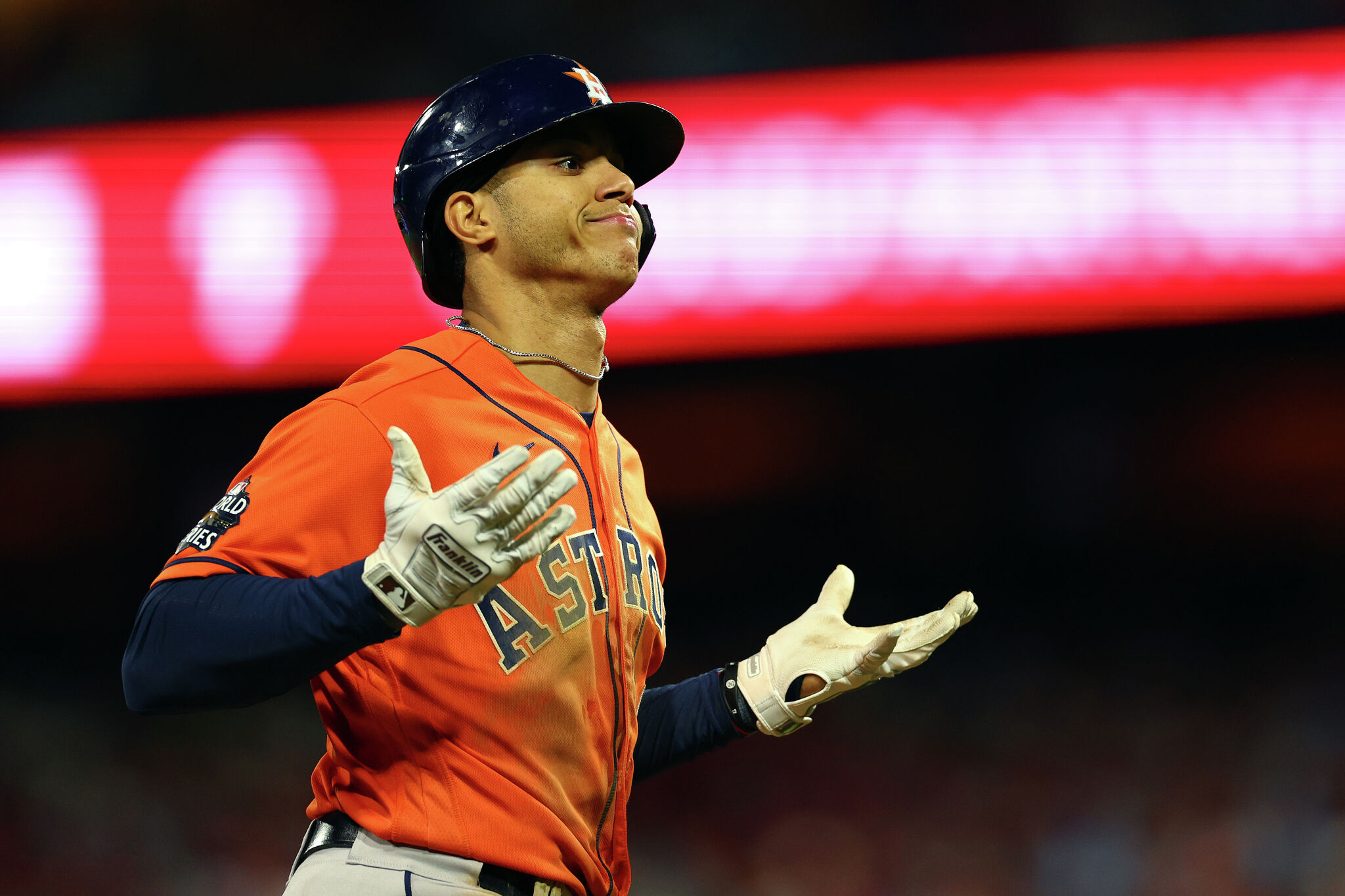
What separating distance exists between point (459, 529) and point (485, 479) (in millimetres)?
57

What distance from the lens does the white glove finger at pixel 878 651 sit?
168cm

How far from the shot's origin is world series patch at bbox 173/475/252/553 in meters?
1.38

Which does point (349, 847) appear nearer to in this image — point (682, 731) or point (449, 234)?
point (682, 731)

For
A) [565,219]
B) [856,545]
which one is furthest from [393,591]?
[856,545]

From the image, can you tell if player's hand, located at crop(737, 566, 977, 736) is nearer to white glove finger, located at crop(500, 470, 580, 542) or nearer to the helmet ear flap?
the helmet ear flap

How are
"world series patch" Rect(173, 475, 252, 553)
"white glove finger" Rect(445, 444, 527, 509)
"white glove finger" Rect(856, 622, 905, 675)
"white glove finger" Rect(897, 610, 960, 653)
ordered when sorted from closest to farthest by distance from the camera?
"white glove finger" Rect(445, 444, 527, 509), "world series patch" Rect(173, 475, 252, 553), "white glove finger" Rect(856, 622, 905, 675), "white glove finger" Rect(897, 610, 960, 653)

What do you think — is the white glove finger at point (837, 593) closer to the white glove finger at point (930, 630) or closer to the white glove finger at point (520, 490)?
the white glove finger at point (930, 630)

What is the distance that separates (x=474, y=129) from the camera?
175cm

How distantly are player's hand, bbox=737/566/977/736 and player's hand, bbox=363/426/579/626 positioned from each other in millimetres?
766

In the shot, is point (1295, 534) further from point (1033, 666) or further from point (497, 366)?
point (497, 366)

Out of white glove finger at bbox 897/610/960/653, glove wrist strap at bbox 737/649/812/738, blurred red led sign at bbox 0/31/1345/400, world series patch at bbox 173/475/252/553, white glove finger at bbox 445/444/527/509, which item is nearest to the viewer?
white glove finger at bbox 445/444/527/509

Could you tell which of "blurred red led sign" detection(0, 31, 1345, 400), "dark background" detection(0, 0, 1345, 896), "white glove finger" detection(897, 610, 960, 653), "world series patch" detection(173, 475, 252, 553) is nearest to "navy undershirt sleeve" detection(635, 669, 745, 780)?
"white glove finger" detection(897, 610, 960, 653)

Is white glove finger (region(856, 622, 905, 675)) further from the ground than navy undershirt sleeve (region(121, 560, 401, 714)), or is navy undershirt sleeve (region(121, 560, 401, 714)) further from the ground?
navy undershirt sleeve (region(121, 560, 401, 714))

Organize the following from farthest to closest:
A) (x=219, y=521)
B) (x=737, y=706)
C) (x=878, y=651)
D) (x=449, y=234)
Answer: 1. (x=737, y=706)
2. (x=449, y=234)
3. (x=878, y=651)
4. (x=219, y=521)
